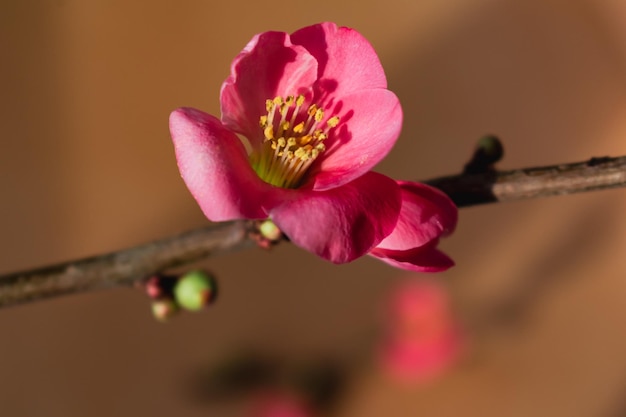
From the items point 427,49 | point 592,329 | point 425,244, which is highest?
point 427,49

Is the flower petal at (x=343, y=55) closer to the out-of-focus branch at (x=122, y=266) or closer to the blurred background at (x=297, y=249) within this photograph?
the out-of-focus branch at (x=122, y=266)

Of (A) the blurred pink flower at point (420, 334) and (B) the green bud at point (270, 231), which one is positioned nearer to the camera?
(B) the green bud at point (270, 231)

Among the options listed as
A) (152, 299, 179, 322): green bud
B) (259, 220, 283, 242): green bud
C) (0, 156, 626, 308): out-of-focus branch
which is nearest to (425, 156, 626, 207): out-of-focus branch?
(0, 156, 626, 308): out-of-focus branch

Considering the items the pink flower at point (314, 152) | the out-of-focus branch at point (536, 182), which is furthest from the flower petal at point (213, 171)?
the out-of-focus branch at point (536, 182)

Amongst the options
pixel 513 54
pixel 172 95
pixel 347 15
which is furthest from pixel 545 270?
pixel 172 95

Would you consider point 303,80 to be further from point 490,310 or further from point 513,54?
point 513,54

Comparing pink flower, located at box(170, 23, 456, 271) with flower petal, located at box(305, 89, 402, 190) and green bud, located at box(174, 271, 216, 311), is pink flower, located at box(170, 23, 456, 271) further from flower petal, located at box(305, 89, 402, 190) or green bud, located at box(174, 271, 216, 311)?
green bud, located at box(174, 271, 216, 311)
